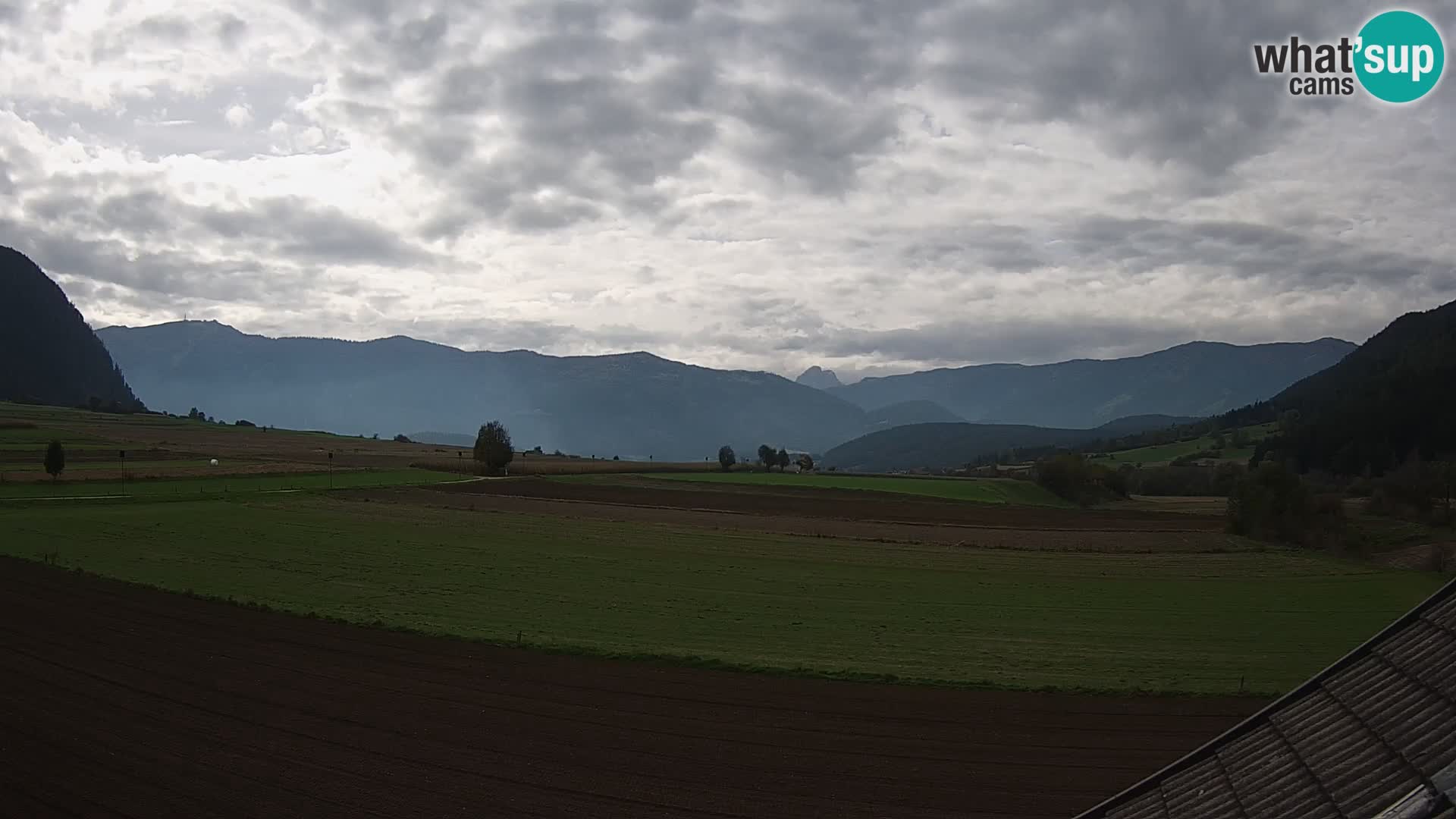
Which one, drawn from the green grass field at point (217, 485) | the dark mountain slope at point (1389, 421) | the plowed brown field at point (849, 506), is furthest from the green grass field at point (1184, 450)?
the green grass field at point (217, 485)

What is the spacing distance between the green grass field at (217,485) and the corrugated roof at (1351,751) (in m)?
78.2

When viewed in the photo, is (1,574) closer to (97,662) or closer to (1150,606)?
(97,662)

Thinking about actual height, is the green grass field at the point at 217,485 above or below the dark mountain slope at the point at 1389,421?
below

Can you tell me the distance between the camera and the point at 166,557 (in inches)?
1539

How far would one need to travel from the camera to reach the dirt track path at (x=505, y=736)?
14.7 m

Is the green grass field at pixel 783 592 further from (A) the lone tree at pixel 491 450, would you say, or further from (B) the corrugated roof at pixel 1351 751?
(A) the lone tree at pixel 491 450

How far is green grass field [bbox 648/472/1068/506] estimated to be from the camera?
108875 millimetres

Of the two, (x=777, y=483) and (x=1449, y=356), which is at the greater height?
(x=1449, y=356)

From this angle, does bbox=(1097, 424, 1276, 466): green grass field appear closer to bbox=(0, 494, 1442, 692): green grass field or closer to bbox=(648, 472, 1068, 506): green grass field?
bbox=(648, 472, 1068, 506): green grass field

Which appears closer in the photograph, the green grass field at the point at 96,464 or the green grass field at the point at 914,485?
the green grass field at the point at 96,464

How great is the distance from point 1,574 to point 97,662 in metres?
16.6

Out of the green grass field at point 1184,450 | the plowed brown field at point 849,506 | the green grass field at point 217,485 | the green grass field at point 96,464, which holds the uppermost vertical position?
the green grass field at point 1184,450

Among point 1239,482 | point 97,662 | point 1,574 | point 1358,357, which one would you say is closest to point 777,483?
point 1239,482

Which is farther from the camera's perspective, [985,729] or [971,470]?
[971,470]
